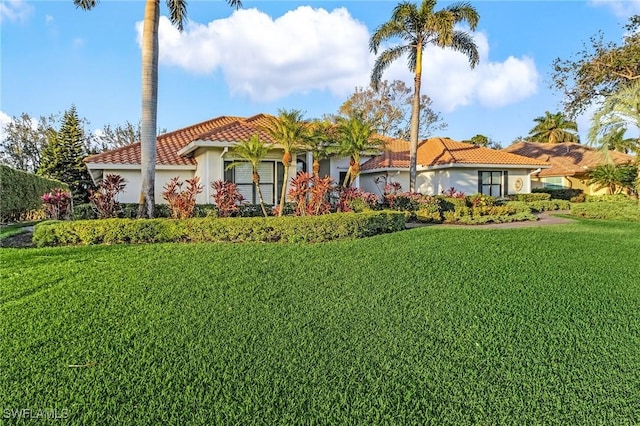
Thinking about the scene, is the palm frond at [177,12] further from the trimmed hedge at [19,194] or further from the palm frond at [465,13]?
the palm frond at [465,13]

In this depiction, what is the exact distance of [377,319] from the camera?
4.85m

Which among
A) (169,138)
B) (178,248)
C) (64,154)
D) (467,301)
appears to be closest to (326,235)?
(178,248)

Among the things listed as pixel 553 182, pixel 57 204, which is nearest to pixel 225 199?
pixel 57 204

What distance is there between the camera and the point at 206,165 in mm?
15008

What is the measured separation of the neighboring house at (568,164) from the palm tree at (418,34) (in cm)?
1599

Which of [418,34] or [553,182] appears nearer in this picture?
[418,34]

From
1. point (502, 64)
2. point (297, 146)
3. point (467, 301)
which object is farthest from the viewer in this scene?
point (502, 64)

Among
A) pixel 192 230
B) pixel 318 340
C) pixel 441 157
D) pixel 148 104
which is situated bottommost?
pixel 318 340

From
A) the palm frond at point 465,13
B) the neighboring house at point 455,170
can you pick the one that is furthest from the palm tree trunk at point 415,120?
the neighboring house at point 455,170

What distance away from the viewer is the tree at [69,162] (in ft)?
96.2

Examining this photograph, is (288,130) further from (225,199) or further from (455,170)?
(455,170)

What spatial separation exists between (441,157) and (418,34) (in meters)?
7.81

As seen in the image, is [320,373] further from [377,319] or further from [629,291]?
[629,291]

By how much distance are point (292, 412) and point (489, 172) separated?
25.2 meters
